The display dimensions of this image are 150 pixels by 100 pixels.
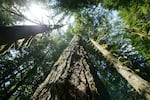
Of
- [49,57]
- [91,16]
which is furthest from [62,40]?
[91,16]

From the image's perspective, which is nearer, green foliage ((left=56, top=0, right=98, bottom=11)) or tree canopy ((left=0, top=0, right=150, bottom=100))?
tree canopy ((left=0, top=0, right=150, bottom=100))

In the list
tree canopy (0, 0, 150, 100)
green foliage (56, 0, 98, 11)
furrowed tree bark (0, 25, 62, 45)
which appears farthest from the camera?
green foliage (56, 0, 98, 11)

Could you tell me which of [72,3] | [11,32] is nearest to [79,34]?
[72,3]

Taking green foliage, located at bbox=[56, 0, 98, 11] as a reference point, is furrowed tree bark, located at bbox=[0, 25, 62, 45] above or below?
below

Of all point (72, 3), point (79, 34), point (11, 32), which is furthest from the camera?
point (79, 34)

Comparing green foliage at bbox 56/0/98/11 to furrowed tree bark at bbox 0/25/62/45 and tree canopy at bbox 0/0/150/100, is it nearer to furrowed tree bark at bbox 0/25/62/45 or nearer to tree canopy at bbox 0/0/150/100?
tree canopy at bbox 0/0/150/100

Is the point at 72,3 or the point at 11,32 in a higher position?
the point at 72,3

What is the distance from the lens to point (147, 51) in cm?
910

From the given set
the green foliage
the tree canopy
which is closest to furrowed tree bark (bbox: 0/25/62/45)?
the tree canopy

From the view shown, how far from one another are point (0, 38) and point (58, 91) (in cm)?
148

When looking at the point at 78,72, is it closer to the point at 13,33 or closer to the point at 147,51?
the point at 13,33

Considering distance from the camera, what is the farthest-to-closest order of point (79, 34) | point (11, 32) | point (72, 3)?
point (79, 34), point (72, 3), point (11, 32)

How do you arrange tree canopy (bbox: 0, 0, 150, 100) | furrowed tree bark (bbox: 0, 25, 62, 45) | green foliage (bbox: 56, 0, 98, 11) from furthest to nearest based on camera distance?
green foliage (bbox: 56, 0, 98, 11)
tree canopy (bbox: 0, 0, 150, 100)
furrowed tree bark (bbox: 0, 25, 62, 45)

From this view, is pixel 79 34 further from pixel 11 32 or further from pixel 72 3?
pixel 11 32
